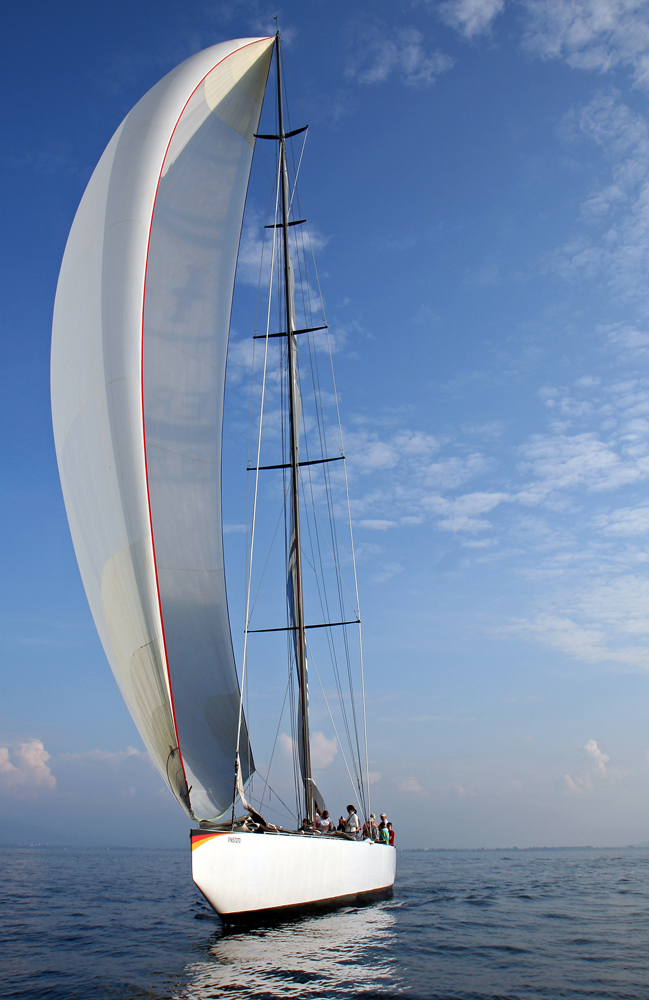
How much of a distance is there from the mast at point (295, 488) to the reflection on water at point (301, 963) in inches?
101

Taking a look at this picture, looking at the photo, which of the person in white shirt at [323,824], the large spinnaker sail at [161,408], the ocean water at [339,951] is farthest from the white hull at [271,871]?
the large spinnaker sail at [161,408]

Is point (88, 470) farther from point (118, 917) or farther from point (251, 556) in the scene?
point (118, 917)

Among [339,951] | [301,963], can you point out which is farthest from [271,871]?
[301,963]

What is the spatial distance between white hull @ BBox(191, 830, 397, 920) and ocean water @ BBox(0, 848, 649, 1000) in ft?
1.15

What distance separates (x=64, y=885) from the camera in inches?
768

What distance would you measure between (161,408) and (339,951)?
7.53 m

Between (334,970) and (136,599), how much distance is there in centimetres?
456

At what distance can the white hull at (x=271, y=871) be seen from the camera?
8.14 meters

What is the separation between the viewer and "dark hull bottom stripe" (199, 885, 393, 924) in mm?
8531

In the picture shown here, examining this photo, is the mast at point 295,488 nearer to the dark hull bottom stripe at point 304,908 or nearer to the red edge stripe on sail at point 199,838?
the dark hull bottom stripe at point 304,908

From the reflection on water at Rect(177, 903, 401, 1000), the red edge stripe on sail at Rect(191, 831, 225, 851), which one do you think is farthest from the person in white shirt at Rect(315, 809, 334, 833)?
the red edge stripe on sail at Rect(191, 831, 225, 851)

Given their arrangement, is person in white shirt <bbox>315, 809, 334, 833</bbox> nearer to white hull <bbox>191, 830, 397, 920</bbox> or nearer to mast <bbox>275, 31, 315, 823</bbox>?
mast <bbox>275, 31, 315, 823</bbox>

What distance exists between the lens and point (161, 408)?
10.2m

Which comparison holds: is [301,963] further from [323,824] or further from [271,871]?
[323,824]
